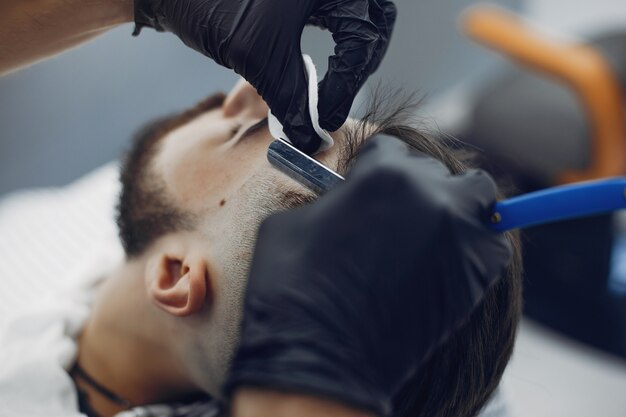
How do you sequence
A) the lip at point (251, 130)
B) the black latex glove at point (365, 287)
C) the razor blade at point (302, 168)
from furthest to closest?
the lip at point (251, 130)
the razor blade at point (302, 168)
the black latex glove at point (365, 287)

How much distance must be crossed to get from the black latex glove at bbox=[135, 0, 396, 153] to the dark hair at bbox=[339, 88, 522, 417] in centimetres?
7

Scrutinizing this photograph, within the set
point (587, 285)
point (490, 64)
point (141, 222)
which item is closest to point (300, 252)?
point (141, 222)

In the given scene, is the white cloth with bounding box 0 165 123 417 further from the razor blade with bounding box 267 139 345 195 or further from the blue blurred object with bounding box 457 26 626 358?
the blue blurred object with bounding box 457 26 626 358

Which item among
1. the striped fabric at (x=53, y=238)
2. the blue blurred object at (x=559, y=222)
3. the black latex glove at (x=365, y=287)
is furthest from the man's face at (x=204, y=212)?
the blue blurred object at (x=559, y=222)

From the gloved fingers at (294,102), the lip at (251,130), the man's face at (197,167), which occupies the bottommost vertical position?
the man's face at (197,167)

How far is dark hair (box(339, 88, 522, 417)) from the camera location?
2.97ft

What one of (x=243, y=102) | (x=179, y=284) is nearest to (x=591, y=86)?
(x=243, y=102)

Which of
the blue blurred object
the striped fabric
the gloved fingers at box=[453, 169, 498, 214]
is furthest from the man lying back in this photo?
the blue blurred object

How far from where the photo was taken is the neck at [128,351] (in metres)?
1.06

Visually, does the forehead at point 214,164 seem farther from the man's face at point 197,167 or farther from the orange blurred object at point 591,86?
the orange blurred object at point 591,86

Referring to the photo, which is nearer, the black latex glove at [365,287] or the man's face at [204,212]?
the black latex glove at [365,287]

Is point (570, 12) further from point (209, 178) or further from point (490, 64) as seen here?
point (209, 178)

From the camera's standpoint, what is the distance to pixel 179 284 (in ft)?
3.14

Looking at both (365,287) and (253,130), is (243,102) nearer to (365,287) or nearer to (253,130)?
(253,130)
